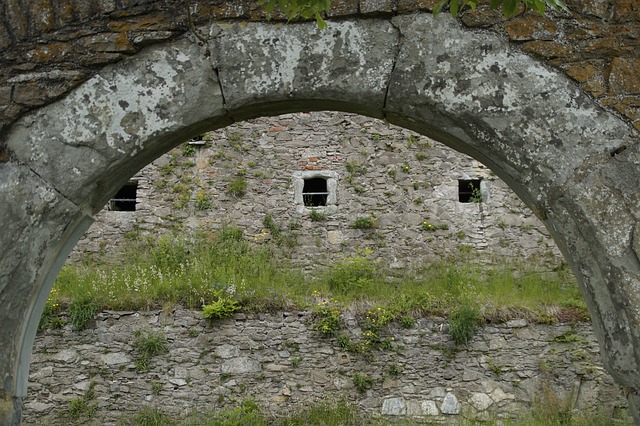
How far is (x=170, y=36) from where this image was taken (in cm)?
239

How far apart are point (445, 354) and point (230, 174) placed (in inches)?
182

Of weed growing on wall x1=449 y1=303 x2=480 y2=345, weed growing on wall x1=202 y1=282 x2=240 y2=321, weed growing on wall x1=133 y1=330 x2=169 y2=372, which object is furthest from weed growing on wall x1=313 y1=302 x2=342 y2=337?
weed growing on wall x1=133 y1=330 x2=169 y2=372

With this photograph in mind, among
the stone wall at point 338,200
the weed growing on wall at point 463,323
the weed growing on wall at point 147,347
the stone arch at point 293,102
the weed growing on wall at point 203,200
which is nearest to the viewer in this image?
the stone arch at point 293,102

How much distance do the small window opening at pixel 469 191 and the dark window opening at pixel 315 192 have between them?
2.27 m

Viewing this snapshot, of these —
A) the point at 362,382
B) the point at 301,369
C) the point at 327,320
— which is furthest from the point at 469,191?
the point at 301,369

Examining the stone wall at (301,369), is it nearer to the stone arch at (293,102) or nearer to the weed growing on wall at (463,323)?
the weed growing on wall at (463,323)

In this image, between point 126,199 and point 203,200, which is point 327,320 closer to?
point 203,200

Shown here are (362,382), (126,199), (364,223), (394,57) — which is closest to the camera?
(394,57)

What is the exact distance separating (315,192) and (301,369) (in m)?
3.55

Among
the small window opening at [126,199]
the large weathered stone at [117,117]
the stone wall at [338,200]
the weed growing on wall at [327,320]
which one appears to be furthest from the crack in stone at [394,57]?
the small window opening at [126,199]

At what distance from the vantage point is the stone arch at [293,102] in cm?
225

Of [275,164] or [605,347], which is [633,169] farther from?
[275,164]

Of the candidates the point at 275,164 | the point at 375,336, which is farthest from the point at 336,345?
the point at 275,164

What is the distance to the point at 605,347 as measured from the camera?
220cm
